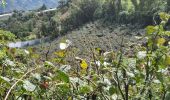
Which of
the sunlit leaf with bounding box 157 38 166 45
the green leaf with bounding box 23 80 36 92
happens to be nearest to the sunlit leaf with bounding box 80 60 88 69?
the sunlit leaf with bounding box 157 38 166 45

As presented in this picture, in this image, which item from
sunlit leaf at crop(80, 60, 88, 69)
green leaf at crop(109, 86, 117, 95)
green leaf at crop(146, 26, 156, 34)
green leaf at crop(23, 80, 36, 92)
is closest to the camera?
green leaf at crop(23, 80, 36, 92)

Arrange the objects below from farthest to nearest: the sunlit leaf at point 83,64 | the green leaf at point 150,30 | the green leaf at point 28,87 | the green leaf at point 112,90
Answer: the sunlit leaf at point 83,64, the green leaf at point 150,30, the green leaf at point 112,90, the green leaf at point 28,87

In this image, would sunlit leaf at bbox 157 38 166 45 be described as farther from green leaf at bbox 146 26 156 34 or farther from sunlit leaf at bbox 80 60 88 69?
sunlit leaf at bbox 80 60 88 69

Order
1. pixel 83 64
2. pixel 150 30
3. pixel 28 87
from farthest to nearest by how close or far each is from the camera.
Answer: pixel 83 64 < pixel 150 30 < pixel 28 87

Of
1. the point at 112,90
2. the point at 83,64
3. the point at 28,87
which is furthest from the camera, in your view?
the point at 83,64

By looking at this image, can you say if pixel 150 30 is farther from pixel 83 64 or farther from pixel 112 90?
pixel 83 64

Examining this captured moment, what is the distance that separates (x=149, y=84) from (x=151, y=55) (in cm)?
13

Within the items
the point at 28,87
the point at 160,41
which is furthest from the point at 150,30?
the point at 28,87

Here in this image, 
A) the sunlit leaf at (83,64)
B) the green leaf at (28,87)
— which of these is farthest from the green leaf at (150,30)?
the green leaf at (28,87)

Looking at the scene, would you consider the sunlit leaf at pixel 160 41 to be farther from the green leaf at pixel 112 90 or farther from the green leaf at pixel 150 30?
the green leaf at pixel 112 90

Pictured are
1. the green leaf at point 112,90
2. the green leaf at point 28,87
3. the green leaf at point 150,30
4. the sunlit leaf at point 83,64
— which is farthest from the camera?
the sunlit leaf at point 83,64

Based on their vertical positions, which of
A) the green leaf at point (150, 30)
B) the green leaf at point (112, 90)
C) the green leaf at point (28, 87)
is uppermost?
the green leaf at point (150, 30)

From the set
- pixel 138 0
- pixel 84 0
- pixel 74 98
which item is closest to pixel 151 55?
pixel 74 98

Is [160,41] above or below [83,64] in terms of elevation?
above
